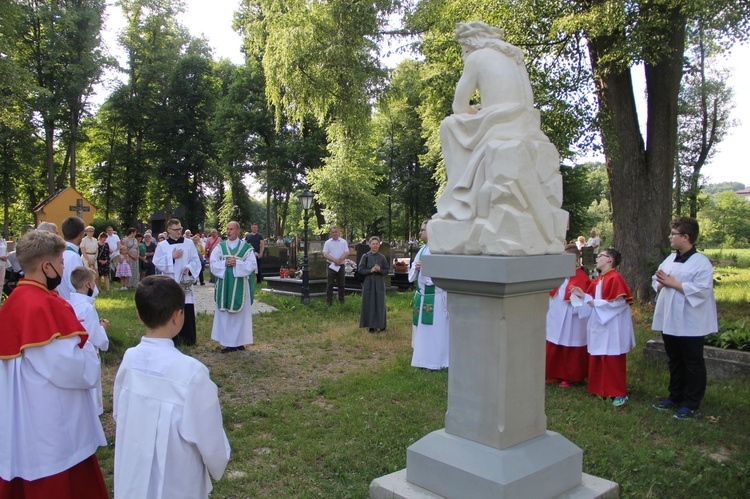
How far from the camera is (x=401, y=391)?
21.0 ft

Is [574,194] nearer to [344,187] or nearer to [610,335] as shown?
[344,187]

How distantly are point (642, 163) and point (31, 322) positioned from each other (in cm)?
1169

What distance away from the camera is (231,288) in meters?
8.66

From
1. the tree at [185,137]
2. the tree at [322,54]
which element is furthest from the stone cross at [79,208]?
the tree at [185,137]

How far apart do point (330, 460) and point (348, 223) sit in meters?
28.3

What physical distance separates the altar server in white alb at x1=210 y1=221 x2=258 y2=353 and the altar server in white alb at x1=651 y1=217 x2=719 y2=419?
589 centimetres

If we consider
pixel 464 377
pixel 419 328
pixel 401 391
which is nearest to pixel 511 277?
pixel 464 377

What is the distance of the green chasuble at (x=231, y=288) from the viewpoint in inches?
337

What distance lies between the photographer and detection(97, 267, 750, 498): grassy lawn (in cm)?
419

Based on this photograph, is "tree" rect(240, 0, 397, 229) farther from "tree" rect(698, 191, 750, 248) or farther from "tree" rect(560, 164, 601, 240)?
"tree" rect(698, 191, 750, 248)

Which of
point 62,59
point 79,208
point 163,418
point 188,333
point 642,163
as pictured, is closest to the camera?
point 163,418

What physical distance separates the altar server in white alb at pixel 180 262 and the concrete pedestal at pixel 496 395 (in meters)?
6.24

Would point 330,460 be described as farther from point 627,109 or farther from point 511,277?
point 627,109

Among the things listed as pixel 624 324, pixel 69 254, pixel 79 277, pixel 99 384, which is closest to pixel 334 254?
pixel 624 324
